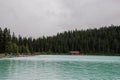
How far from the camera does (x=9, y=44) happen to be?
142 m

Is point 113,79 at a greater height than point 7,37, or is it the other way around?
point 7,37

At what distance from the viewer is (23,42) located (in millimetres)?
198625

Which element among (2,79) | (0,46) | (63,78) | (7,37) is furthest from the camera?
(7,37)

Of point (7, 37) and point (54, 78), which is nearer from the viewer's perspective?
point (54, 78)

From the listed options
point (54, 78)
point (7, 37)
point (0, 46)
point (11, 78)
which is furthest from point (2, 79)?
point (7, 37)

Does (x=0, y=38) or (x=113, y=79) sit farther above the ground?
(x=0, y=38)

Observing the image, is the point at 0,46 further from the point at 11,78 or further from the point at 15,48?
the point at 11,78

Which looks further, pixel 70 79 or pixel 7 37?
pixel 7 37

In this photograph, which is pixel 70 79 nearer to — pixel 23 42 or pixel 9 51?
pixel 9 51

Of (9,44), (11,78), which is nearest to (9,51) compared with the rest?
(9,44)

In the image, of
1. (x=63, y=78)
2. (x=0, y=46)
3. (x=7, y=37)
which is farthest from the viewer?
(x=7, y=37)

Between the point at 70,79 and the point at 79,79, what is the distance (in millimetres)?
1184

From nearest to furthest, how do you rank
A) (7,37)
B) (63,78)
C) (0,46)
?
(63,78), (0,46), (7,37)

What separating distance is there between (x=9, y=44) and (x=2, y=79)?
105 meters
